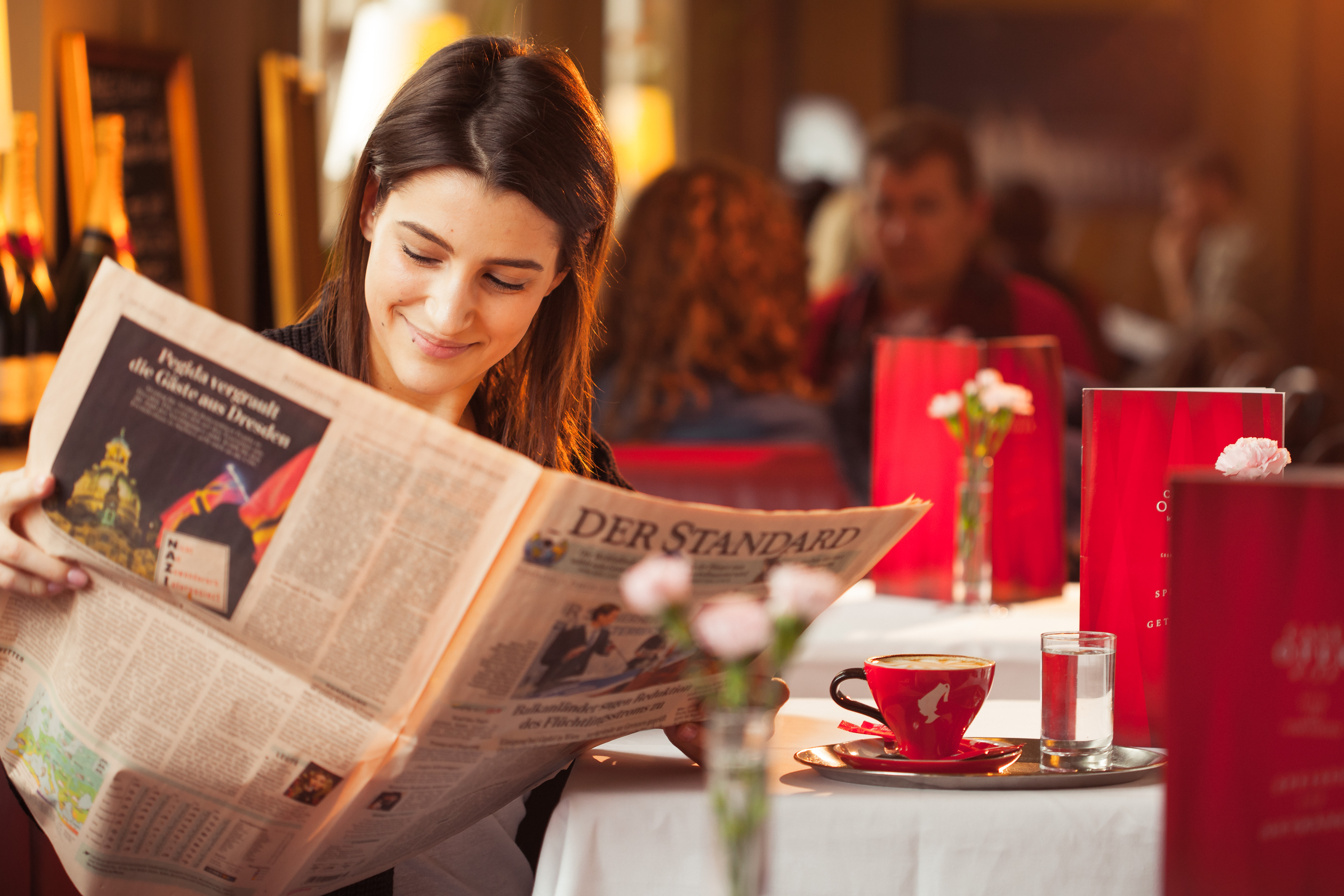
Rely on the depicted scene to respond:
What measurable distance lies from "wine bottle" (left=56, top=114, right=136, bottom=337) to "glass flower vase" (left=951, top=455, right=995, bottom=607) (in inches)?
51.8

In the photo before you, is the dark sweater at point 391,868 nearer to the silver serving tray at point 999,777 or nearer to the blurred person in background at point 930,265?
the silver serving tray at point 999,777

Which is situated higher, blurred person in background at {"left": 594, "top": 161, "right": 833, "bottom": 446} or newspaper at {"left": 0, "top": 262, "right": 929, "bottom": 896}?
blurred person in background at {"left": 594, "top": 161, "right": 833, "bottom": 446}

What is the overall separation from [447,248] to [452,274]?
19mm

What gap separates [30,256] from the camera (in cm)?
181

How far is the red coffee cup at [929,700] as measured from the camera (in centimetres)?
70

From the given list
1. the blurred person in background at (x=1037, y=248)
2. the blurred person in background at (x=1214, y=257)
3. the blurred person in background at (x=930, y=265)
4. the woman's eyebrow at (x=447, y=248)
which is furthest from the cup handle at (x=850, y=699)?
the blurred person in background at (x=1214, y=257)

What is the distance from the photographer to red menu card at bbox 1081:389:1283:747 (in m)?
0.77

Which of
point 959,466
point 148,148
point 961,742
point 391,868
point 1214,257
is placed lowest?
point 391,868

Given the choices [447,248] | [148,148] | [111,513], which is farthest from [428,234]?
[148,148]

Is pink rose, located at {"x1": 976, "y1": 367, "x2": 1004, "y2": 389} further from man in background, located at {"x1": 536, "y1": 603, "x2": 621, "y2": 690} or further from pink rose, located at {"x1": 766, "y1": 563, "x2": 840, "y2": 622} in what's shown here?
pink rose, located at {"x1": 766, "y1": 563, "x2": 840, "y2": 622}

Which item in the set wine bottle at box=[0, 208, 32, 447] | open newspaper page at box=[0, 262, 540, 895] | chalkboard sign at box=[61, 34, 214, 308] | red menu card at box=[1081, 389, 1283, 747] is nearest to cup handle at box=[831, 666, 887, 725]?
red menu card at box=[1081, 389, 1283, 747]

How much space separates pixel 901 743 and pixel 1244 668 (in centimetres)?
26

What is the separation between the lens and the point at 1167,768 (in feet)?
1.61

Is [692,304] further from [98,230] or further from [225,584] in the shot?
[225,584]
